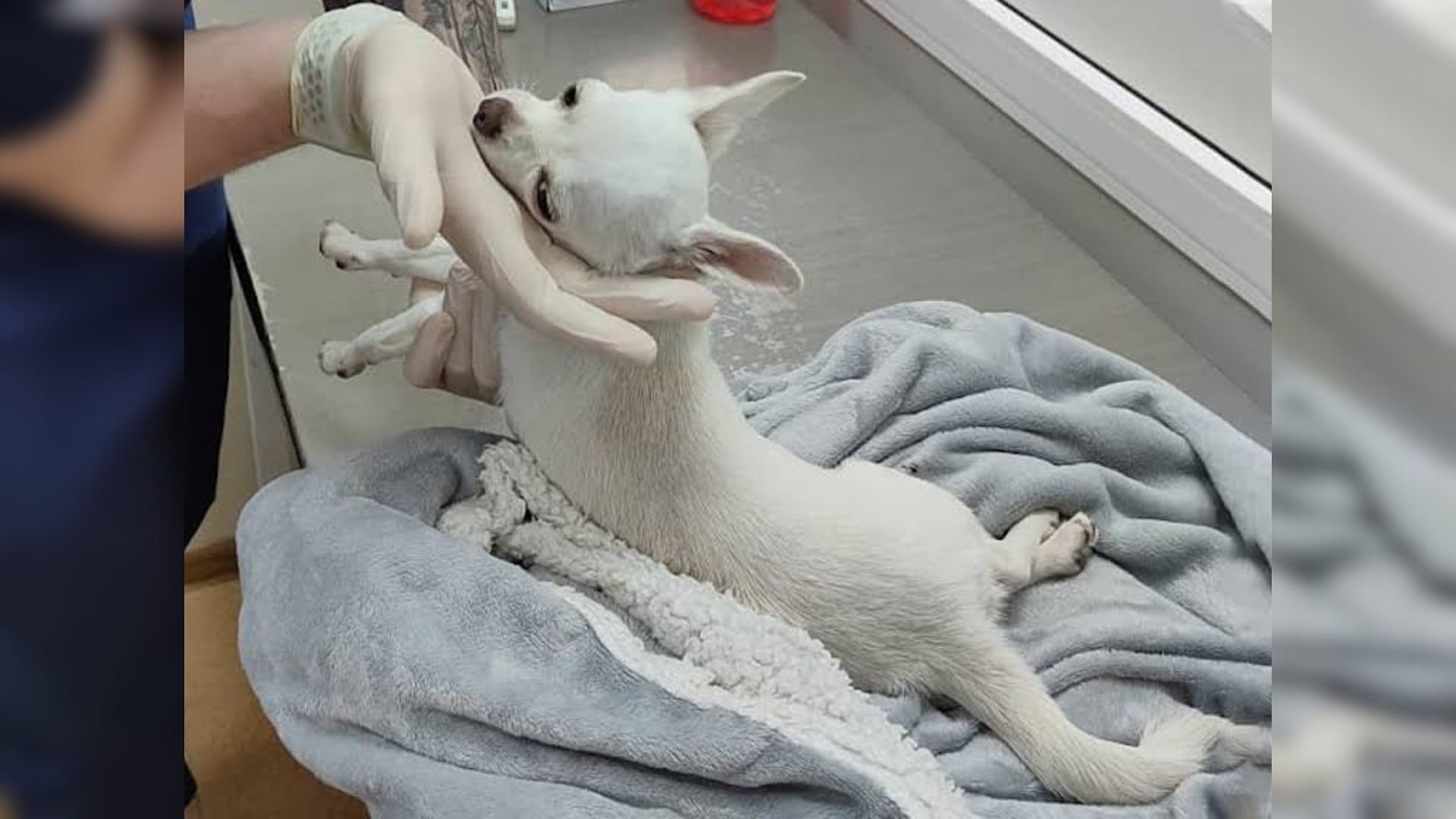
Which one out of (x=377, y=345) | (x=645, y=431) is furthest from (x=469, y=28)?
(x=645, y=431)

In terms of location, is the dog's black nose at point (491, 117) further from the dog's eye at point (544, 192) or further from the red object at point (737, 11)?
the red object at point (737, 11)

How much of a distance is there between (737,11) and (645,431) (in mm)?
1618

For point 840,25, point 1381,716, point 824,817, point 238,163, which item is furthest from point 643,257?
point 840,25

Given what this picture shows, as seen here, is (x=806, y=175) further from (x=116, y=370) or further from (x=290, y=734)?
(x=116, y=370)

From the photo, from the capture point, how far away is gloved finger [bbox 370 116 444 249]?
960mm

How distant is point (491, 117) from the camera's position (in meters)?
1.17

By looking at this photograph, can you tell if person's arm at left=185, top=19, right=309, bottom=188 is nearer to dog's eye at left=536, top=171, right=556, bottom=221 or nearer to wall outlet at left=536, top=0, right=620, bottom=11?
dog's eye at left=536, top=171, right=556, bottom=221

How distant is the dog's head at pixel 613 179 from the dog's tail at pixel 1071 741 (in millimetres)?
369

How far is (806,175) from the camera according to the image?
220 centimetres

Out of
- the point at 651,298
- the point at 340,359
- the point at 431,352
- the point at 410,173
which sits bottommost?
the point at 340,359

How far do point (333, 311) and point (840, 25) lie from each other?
1.32m

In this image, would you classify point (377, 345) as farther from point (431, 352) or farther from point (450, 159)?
A: point (450, 159)

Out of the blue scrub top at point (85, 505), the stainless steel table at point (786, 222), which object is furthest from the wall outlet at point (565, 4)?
the blue scrub top at point (85, 505)

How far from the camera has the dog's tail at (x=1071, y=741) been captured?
1.16 metres
